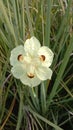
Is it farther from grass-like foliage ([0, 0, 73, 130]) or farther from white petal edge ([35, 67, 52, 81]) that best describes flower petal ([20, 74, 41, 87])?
grass-like foliage ([0, 0, 73, 130])

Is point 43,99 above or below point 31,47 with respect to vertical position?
below

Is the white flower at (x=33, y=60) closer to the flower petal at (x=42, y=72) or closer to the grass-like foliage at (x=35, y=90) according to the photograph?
the flower petal at (x=42, y=72)

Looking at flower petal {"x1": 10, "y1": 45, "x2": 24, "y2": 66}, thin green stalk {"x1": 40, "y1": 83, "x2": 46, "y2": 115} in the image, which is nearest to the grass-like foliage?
thin green stalk {"x1": 40, "y1": 83, "x2": 46, "y2": 115}

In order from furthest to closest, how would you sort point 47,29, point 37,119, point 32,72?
point 37,119 < point 47,29 < point 32,72

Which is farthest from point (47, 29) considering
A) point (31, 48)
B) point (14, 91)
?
point (14, 91)

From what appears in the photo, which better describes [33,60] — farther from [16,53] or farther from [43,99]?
[43,99]

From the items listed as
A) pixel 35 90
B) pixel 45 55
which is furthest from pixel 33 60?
pixel 35 90

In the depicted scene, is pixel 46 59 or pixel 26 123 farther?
pixel 26 123

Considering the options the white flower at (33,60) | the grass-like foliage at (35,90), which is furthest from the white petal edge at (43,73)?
the grass-like foliage at (35,90)

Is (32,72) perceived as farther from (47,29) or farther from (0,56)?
(0,56)
